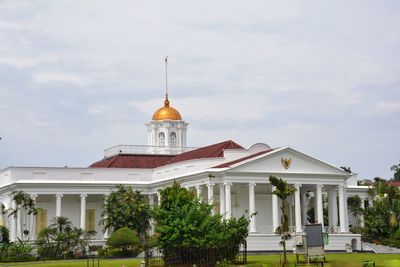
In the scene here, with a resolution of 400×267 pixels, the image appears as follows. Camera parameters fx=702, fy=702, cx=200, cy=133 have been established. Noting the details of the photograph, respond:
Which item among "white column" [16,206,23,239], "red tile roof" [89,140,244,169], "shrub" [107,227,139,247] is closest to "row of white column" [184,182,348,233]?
"shrub" [107,227,139,247]

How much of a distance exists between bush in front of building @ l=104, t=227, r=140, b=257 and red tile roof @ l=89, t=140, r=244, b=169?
1422 centimetres

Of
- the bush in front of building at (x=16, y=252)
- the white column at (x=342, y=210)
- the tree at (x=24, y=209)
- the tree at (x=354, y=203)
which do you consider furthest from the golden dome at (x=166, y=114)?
the bush in front of building at (x=16, y=252)

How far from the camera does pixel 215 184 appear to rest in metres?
58.9

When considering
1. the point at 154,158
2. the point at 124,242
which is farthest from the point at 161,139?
the point at 124,242

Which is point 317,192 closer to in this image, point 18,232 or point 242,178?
point 242,178

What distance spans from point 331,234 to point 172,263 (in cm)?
2663

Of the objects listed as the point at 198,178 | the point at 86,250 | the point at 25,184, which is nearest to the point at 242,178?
the point at 198,178

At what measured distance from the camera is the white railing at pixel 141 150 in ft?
252

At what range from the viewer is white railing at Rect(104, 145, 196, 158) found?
3024 inches

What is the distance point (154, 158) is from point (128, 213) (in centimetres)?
1610

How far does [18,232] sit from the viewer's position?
6384 centimetres

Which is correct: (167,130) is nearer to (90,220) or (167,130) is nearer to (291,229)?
(90,220)

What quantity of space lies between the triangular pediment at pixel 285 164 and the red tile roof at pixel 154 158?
282 inches

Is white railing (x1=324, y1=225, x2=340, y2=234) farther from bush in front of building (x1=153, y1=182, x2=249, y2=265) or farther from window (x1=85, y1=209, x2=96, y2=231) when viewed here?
bush in front of building (x1=153, y1=182, x2=249, y2=265)
